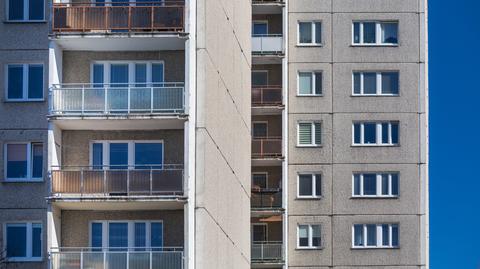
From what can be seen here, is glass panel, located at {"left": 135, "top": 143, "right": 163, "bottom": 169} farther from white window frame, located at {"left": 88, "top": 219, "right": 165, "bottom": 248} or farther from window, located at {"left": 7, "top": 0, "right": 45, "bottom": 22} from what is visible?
window, located at {"left": 7, "top": 0, "right": 45, "bottom": 22}

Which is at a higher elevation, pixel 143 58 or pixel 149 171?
pixel 143 58

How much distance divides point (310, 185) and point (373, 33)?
7.31 metres

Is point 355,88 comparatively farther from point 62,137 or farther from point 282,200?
point 62,137

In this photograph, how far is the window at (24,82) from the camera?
50.4 meters

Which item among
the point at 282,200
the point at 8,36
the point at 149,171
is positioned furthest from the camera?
the point at 282,200

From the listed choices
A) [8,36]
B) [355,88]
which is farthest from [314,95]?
[8,36]

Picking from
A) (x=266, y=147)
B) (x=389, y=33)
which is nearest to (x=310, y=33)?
(x=389, y=33)

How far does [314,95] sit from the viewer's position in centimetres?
7212

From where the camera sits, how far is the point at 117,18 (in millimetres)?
Answer: 44812

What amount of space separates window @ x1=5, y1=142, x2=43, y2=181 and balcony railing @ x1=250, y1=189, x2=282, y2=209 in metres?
20.7

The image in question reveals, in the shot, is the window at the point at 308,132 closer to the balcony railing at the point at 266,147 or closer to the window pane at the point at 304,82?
the window pane at the point at 304,82

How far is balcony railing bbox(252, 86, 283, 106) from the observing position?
69875mm

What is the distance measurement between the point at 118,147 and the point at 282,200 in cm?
2514

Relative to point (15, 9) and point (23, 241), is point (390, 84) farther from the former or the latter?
point (23, 241)
